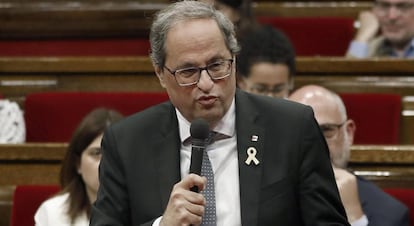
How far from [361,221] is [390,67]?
598 millimetres

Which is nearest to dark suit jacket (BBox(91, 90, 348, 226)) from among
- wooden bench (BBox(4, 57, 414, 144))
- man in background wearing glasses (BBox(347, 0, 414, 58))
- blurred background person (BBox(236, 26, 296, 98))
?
blurred background person (BBox(236, 26, 296, 98))

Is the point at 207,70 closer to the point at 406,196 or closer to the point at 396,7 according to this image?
the point at 406,196

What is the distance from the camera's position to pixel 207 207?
0.86 meters

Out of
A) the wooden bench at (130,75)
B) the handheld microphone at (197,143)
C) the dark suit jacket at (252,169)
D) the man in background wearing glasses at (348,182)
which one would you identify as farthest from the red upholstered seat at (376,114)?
the handheld microphone at (197,143)

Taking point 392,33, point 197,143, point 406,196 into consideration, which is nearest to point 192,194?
point 197,143

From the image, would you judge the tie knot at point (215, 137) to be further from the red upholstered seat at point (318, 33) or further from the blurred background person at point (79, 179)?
the red upholstered seat at point (318, 33)

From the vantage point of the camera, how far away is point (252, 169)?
34.5 inches

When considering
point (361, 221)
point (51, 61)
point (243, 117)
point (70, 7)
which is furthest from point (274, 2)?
point (243, 117)

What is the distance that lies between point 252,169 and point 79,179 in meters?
0.58

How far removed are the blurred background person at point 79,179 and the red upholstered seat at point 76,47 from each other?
62 cm

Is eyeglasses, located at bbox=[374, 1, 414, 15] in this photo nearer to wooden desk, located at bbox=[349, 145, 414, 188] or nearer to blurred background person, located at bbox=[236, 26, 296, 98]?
blurred background person, located at bbox=[236, 26, 296, 98]

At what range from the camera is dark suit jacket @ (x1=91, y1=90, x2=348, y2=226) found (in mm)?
857

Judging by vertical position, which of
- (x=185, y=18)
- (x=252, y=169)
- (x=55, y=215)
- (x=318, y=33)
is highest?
(x=185, y=18)

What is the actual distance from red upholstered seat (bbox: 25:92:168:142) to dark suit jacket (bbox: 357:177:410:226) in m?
0.49
